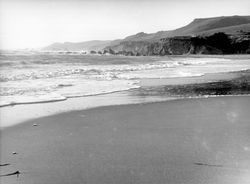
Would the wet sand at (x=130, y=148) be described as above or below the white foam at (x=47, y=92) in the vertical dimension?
above

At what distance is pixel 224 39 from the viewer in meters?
116

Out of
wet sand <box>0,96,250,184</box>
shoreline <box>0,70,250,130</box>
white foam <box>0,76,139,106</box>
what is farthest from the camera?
white foam <box>0,76,139,106</box>

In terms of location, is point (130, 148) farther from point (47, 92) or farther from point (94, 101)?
point (47, 92)

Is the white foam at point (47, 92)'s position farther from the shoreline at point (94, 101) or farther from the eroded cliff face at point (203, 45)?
the eroded cliff face at point (203, 45)

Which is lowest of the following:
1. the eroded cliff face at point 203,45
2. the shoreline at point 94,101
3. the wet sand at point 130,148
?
the eroded cliff face at point 203,45

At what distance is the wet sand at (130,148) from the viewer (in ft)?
17.0

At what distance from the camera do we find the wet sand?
5.18 metres

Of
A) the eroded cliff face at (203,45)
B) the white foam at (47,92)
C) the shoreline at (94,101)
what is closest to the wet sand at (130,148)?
the shoreline at (94,101)

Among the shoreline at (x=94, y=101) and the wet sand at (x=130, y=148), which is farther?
the shoreline at (x=94, y=101)

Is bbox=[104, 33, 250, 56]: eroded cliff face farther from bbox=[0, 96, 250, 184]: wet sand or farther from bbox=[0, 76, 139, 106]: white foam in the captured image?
bbox=[0, 96, 250, 184]: wet sand

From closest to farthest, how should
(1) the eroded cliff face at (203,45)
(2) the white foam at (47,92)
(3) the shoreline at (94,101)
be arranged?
(3) the shoreline at (94,101), (2) the white foam at (47,92), (1) the eroded cliff face at (203,45)

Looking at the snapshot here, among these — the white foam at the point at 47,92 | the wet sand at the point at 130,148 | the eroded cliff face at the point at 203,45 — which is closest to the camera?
the wet sand at the point at 130,148

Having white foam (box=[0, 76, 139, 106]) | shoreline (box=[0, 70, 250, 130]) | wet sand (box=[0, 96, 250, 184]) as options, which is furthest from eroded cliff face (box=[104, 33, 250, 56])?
wet sand (box=[0, 96, 250, 184])

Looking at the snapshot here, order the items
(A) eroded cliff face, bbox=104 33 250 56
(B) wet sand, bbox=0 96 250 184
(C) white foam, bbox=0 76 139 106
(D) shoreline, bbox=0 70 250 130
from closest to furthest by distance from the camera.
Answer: (B) wet sand, bbox=0 96 250 184
(D) shoreline, bbox=0 70 250 130
(C) white foam, bbox=0 76 139 106
(A) eroded cliff face, bbox=104 33 250 56
